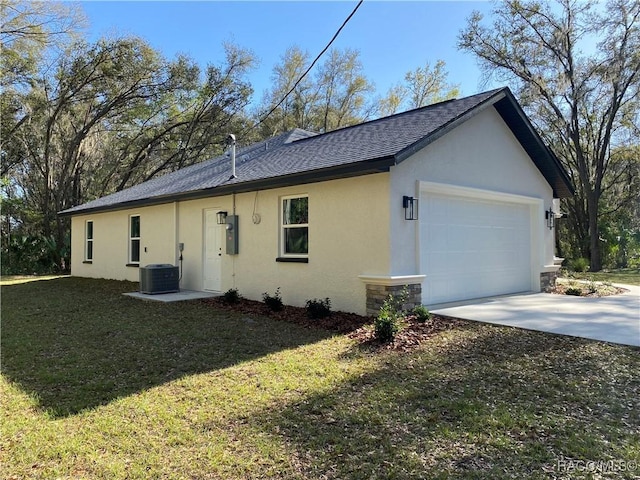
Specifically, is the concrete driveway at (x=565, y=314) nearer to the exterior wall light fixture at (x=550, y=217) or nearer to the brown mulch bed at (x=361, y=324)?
the brown mulch bed at (x=361, y=324)

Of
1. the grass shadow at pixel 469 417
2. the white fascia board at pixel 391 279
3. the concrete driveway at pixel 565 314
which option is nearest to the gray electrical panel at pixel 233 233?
the white fascia board at pixel 391 279

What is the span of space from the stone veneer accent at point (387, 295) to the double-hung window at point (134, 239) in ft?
30.6

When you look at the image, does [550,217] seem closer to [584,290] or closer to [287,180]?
[584,290]

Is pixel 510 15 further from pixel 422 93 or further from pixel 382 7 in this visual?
pixel 382 7

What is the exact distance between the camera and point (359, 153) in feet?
26.0

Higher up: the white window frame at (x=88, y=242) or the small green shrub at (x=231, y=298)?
the white window frame at (x=88, y=242)

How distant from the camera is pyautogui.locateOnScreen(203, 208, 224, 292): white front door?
35.6 ft

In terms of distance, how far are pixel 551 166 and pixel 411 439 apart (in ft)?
32.4

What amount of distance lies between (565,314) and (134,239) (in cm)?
1220

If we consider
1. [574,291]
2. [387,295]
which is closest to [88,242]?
Result: [387,295]

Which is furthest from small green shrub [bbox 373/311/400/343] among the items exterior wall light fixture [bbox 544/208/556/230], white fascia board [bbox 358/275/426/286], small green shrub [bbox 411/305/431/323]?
exterior wall light fixture [bbox 544/208/556/230]

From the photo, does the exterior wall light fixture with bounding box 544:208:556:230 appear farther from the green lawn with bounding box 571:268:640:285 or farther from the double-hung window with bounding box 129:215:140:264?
the double-hung window with bounding box 129:215:140:264

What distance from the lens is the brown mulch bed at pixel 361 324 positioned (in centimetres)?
600

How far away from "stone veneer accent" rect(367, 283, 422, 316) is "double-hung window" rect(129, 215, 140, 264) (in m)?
9.32
